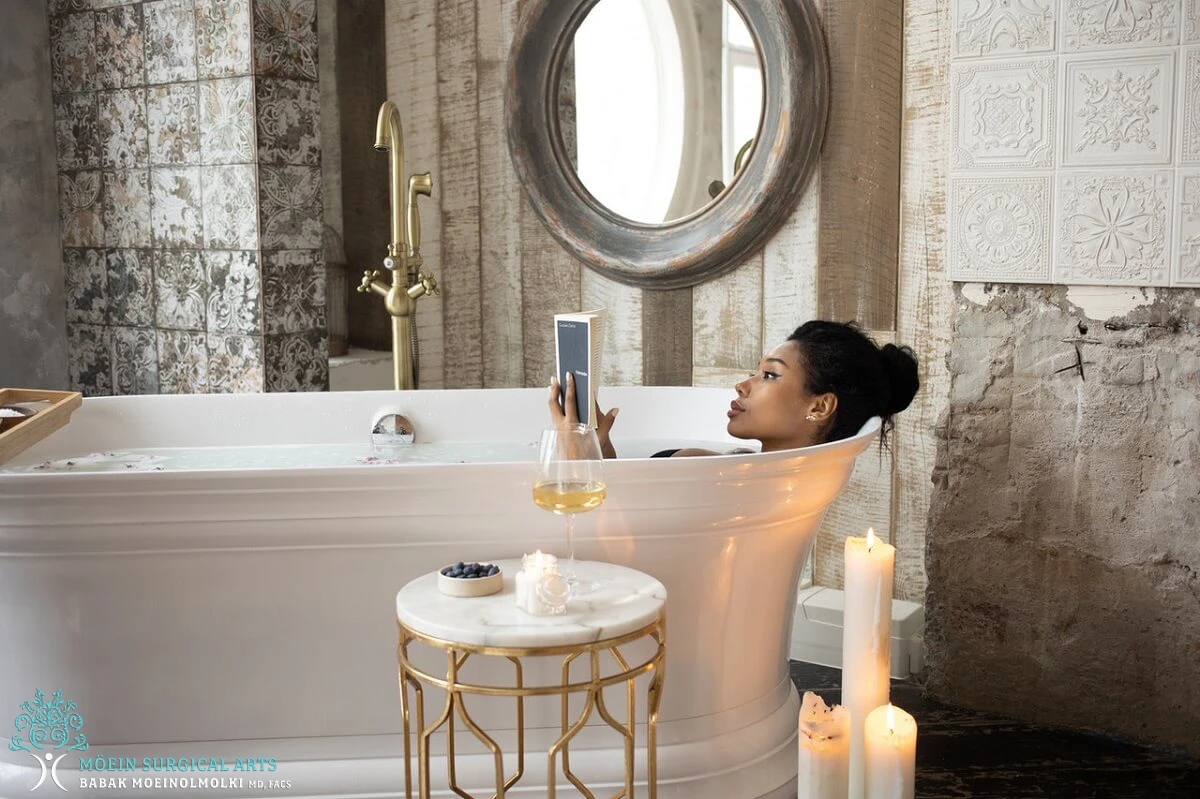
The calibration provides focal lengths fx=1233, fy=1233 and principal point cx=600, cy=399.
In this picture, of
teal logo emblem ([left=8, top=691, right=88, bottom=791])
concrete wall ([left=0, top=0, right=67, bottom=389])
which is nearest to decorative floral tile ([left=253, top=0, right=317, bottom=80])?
concrete wall ([left=0, top=0, right=67, bottom=389])

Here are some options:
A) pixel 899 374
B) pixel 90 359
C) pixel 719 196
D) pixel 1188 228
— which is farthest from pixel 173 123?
pixel 1188 228

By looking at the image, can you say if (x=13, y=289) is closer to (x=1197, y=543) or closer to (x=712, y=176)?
(x=712, y=176)

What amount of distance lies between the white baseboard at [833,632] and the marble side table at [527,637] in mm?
1127

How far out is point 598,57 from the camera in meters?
3.33

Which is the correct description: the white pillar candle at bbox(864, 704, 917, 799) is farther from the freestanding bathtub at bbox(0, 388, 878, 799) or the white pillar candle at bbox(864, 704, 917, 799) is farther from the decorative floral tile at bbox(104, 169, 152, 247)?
the decorative floral tile at bbox(104, 169, 152, 247)

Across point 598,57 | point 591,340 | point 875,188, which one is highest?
point 598,57

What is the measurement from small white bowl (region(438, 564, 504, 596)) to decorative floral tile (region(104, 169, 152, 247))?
219cm

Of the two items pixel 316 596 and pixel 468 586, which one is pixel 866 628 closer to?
pixel 468 586

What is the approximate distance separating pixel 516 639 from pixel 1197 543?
1.48 meters

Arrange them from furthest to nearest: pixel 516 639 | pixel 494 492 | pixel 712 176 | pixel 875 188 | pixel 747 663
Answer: pixel 712 176 < pixel 875 188 < pixel 747 663 < pixel 494 492 < pixel 516 639

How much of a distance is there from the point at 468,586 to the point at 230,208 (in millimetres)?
→ 1931

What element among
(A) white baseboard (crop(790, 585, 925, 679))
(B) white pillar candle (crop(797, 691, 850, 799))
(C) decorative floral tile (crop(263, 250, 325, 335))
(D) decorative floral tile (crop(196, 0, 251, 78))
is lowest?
(A) white baseboard (crop(790, 585, 925, 679))

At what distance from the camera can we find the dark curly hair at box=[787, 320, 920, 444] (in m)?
2.35

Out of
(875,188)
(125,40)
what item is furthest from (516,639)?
(125,40)
